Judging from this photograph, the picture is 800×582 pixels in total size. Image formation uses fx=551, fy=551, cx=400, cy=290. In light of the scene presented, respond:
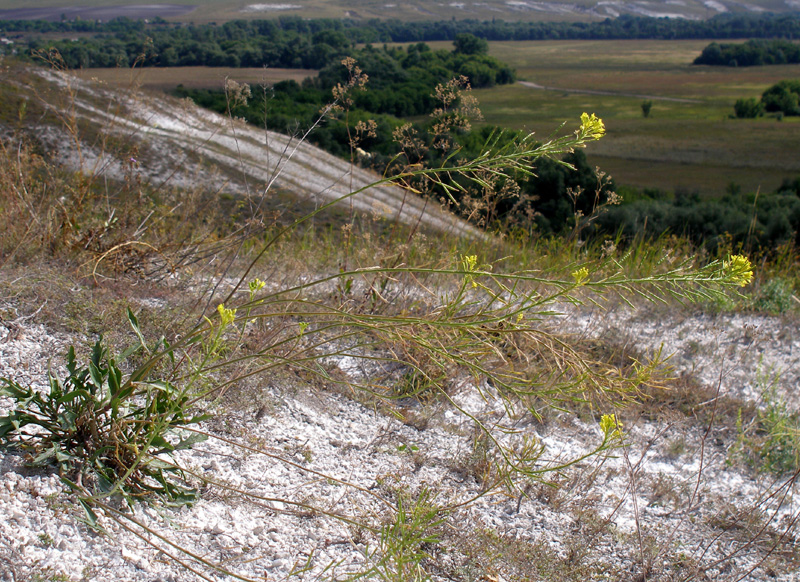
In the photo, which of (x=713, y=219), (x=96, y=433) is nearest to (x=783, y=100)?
(x=713, y=219)

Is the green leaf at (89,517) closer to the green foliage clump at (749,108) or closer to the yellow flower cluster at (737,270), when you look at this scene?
the yellow flower cluster at (737,270)

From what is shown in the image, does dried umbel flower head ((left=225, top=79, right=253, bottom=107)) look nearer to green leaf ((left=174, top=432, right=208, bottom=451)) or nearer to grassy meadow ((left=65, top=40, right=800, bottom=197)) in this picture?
grassy meadow ((left=65, top=40, right=800, bottom=197))

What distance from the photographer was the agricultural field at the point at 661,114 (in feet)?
108

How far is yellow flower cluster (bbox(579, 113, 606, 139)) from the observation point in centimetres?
141

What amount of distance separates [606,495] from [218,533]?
1.66 meters

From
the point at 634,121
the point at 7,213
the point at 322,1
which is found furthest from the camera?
the point at 322,1

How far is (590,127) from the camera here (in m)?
1.43

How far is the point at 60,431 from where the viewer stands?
1.78m

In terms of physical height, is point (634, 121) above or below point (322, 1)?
below

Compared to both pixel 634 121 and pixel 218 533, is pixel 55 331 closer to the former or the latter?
pixel 218 533

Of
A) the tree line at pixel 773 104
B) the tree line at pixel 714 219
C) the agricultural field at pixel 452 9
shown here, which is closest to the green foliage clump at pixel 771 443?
the tree line at pixel 714 219

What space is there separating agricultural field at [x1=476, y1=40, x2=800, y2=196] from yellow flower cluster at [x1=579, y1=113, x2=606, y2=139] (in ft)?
0.59

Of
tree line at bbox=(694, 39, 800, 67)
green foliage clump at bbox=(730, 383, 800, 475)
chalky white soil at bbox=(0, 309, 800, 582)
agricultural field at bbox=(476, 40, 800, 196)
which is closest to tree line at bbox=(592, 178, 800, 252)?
agricultural field at bbox=(476, 40, 800, 196)

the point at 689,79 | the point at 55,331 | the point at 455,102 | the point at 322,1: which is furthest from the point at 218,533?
the point at 322,1
